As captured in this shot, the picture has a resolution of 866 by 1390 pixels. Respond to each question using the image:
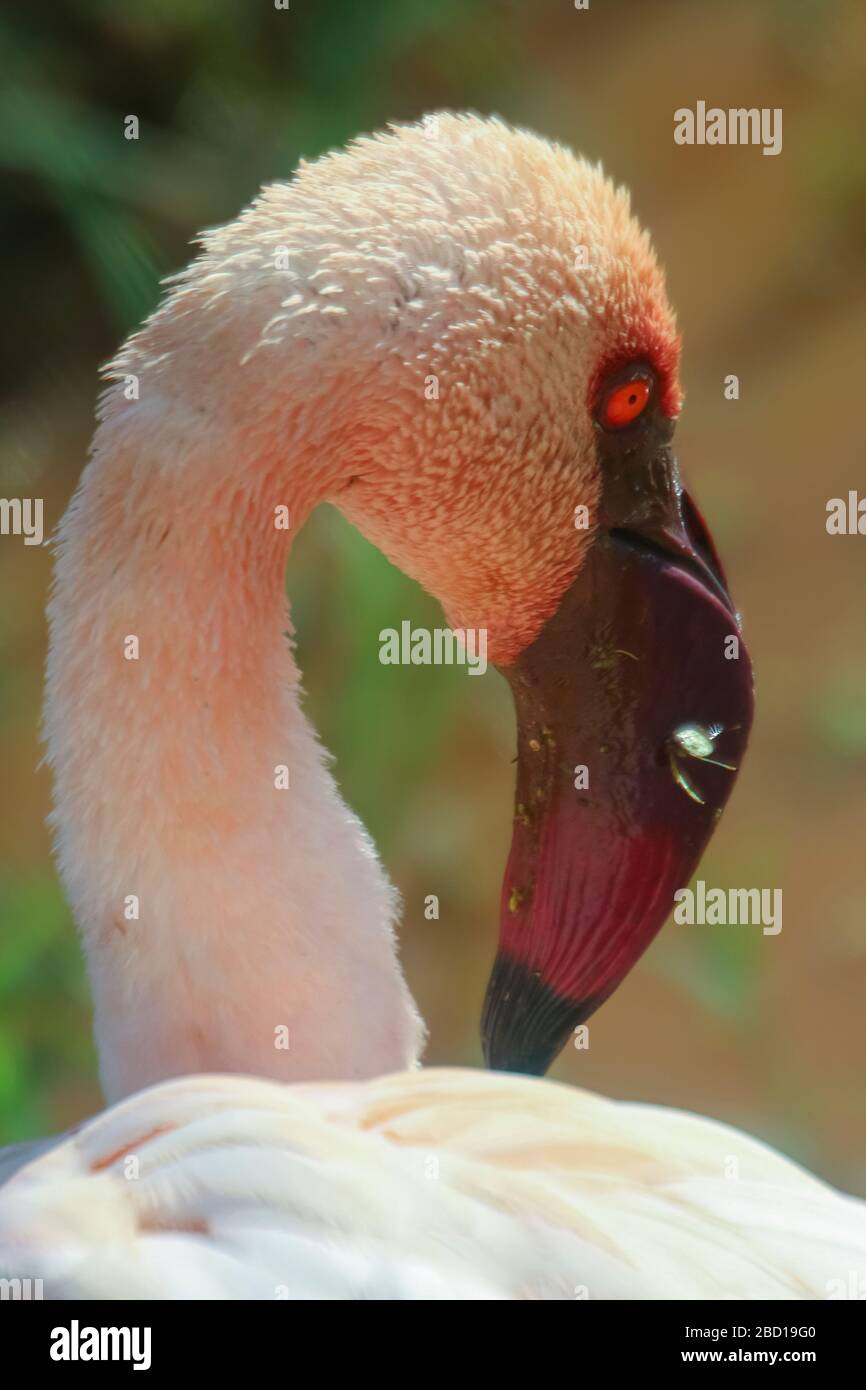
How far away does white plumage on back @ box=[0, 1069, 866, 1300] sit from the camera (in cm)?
85

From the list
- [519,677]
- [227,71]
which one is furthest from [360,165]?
[227,71]

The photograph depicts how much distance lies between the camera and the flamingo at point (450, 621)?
39.1 inches

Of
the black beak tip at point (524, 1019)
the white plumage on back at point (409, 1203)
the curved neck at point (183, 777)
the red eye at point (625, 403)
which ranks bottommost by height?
the white plumage on back at point (409, 1203)

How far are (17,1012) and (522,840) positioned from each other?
69.2 inches

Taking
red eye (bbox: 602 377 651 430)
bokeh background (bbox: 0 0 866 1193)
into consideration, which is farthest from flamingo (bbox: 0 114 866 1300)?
bokeh background (bbox: 0 0 866 1193)

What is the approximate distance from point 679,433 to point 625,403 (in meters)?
2.24

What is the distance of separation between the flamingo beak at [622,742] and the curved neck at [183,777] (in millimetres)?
167

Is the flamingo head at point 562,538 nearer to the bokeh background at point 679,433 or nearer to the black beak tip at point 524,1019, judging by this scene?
the black beak tip at point 524,1019

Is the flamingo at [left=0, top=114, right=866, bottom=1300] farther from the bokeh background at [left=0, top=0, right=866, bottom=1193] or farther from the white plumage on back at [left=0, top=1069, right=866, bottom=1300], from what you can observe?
the bokeh background at [left=0, top=0, right=866, bottom=1193]

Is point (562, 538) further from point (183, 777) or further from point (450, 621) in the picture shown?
point (183, 777)

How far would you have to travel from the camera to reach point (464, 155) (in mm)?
1146

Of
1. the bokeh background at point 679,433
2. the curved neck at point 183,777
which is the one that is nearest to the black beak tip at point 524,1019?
the curved neck at point 183,777

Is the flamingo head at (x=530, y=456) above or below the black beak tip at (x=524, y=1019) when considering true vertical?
above
